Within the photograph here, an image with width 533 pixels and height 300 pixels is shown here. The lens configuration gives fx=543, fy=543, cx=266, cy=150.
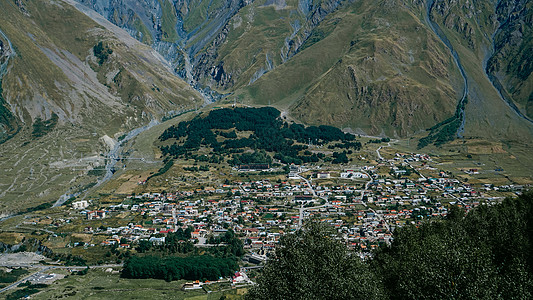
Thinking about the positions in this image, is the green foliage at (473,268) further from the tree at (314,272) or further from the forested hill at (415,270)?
the tree at (314,272)

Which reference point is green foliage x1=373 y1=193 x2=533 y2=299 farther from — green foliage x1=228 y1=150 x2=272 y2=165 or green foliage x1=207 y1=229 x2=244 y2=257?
green foliage x1=228 y1=150 x2=272 y2=165

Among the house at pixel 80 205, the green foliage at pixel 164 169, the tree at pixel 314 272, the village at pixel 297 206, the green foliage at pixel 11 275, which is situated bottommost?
the green foliage at pixel 11 275

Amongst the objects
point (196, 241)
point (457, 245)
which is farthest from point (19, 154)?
point (457, 245)

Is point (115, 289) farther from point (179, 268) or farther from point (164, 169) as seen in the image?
point (164, 169)

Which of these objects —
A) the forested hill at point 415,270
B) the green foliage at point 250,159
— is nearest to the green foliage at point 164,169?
the green foliage at point 250,159

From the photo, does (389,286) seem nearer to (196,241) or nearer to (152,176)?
(196,241)

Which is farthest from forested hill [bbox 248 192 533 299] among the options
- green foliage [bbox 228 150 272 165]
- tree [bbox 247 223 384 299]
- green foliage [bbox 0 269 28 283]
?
green foliage [bbox 228 150 272 165]
